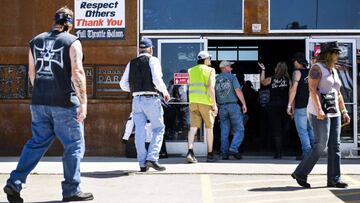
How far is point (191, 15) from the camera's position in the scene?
11.3 meters

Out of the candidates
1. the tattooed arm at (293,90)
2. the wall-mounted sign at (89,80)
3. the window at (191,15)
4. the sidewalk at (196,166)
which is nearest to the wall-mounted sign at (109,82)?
the wall-mounted sign at (89,80)

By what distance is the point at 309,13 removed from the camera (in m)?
11.3

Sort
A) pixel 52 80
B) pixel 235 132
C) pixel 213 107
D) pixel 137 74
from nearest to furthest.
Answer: pixel 52 80
pixel 137 74
pixel 213 107
pixel 235 132

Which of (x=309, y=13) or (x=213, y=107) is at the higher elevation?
(x=309, y=13)

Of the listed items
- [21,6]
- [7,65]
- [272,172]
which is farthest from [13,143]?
[272,172]

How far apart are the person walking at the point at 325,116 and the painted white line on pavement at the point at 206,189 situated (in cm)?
110

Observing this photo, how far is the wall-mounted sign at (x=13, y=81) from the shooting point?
36.5 feet

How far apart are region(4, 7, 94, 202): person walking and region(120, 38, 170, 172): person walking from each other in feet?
7.00

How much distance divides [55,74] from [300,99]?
17.4 ft

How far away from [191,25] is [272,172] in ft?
12.2

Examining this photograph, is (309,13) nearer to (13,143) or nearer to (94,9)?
(94,9)

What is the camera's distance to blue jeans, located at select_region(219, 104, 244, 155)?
1072cm

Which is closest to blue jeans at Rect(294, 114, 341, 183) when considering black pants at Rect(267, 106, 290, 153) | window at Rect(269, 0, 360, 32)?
black pants at Rect(267, 106, 290, 153)

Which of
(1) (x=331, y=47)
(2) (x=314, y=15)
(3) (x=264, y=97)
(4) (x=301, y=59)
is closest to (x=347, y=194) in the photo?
(1) (x=331, y=47)
